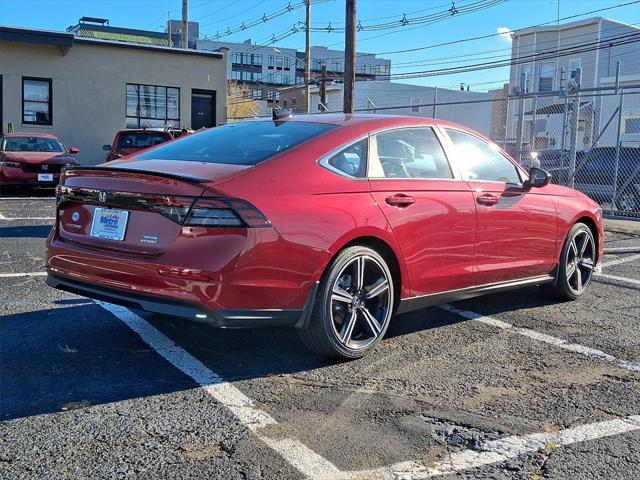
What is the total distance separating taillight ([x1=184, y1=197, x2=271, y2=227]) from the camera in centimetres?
371

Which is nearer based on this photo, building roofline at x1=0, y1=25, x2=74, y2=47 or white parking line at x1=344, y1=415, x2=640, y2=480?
white parking line at x1=344, y1=415, x2=640, y2=480

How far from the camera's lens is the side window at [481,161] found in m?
5.25

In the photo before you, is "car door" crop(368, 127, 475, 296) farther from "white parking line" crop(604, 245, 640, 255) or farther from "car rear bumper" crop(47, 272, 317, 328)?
"white parking line" crop(604, 245, 640, 255)

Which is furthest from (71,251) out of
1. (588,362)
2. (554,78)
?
(554,78)

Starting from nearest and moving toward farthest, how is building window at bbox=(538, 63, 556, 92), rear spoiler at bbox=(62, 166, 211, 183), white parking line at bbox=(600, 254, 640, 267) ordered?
1. rear spoiler at bbox=(62, 166, 211, 183)
2. white parking line at bbox=(600, 254, 640, 267)
3. building window at bbox=(538, 63, 556, 92)

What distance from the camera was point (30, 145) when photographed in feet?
51.8

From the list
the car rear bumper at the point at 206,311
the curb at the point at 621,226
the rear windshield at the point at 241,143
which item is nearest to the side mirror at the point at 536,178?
the rear windshield at the point at 241,143

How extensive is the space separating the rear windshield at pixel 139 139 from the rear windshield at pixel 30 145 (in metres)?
1.91

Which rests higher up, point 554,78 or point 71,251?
point 554,78

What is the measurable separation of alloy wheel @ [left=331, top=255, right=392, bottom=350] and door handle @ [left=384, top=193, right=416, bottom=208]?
419mm

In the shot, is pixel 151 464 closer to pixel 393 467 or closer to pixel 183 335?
pixel 393 467

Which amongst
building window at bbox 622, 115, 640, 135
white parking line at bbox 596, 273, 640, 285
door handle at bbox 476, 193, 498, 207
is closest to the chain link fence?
white parking line at bbox 596, 273, 640, 285

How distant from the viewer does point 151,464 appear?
2.92 metres

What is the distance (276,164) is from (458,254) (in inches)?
65.0
